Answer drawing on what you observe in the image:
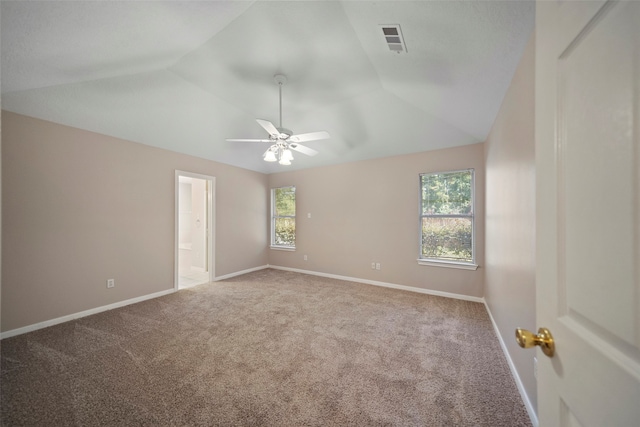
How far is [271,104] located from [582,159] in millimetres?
3203

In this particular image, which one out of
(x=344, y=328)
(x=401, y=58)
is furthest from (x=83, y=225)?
(x=401, y=58)

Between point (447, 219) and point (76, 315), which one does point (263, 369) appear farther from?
point (447, 219)

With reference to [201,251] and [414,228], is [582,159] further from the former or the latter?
[201,251]

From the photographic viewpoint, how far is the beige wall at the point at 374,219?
3.61 metres

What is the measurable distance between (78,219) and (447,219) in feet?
17.0

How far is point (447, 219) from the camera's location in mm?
3754

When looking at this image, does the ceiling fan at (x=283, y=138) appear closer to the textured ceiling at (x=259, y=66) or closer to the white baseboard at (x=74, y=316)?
the textured ceiling at (x=259, y=66)

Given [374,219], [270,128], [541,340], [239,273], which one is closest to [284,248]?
[239,273]

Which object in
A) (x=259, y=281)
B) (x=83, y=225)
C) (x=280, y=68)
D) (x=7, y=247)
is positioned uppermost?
(x=280, y=68)

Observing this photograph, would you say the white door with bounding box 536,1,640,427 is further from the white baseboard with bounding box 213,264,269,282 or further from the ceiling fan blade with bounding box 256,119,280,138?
the white baseboard with bounding box 213,264,269,282

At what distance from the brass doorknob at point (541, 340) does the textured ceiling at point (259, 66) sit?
1751mm

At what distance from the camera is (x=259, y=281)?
457 centimetres

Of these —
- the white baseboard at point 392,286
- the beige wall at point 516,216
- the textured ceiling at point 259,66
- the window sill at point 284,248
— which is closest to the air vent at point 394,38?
the textured ceiling at point 259,66

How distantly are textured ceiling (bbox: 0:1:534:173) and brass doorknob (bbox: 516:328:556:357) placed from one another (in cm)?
175
